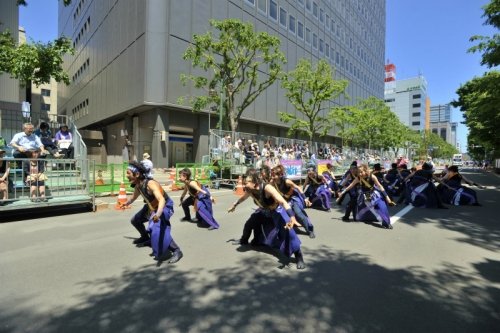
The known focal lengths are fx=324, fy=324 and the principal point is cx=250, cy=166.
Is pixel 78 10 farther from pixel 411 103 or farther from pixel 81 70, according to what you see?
pixel 411 103

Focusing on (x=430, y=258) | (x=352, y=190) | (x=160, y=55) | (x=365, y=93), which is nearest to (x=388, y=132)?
(x=365, y=93)

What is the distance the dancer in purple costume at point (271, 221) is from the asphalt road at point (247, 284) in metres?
0.25

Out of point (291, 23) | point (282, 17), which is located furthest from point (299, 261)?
point (291, 23)

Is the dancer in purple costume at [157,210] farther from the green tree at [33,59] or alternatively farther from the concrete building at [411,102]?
the concrete building at [411,102]

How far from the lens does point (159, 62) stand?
23188 millimetres

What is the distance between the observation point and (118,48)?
28.1 metres

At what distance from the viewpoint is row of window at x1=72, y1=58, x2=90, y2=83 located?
126ft

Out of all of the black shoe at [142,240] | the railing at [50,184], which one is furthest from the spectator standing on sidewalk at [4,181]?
the black shoe at [142,240]

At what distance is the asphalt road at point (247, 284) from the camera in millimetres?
3020

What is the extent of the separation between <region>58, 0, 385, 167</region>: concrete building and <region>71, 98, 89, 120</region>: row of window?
0.13 meters

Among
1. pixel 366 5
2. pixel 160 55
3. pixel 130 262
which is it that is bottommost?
pixel 130 262

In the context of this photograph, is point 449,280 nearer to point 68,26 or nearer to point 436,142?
point 68,26

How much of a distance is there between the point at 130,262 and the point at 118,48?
27868 mm

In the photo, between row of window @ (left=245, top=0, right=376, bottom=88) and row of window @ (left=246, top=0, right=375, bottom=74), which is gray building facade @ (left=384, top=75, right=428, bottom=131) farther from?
row of window @ (left=246, top=0, right=375, bottom=74)
